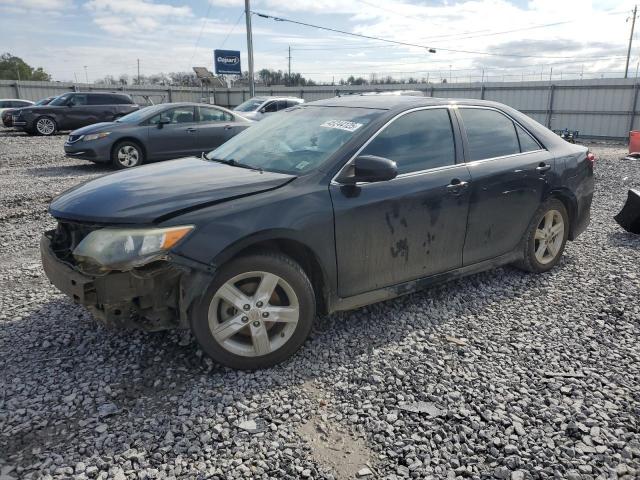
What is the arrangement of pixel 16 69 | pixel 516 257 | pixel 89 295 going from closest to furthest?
1. pixel 89 295
2. pixel 516 257
3. pixel 16 69

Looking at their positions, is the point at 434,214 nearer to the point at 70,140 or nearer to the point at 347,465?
the point at 347,465

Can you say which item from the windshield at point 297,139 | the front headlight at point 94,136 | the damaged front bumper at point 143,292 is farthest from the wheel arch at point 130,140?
the damaged front bumper at point 143,292

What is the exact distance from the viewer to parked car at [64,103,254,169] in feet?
35.3

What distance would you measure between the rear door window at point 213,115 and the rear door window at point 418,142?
8.80 metres

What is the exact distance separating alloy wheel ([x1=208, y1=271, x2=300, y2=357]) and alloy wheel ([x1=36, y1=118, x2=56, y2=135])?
19.3 meters

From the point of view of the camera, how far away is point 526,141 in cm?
457

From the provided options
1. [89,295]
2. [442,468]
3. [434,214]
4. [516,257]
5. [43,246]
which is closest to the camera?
[442,468]

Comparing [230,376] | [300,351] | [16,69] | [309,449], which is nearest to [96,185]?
[230,376]

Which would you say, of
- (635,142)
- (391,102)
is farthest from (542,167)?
(635,142)

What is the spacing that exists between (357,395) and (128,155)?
31.8 ft

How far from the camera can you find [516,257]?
4.53 m

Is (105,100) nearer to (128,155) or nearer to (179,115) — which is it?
(179,115)

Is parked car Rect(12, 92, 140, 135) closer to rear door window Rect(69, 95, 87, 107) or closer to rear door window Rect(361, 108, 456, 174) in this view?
rear door window Rect(69, 95, 87, 107)

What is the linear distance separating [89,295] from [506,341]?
2779 mm
